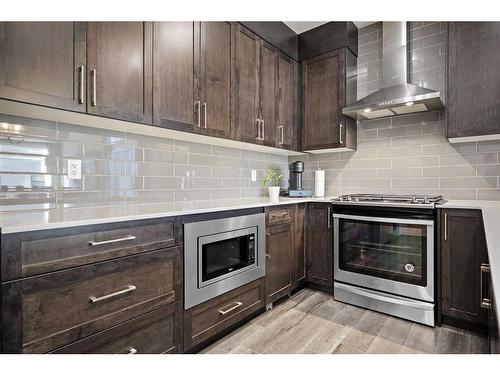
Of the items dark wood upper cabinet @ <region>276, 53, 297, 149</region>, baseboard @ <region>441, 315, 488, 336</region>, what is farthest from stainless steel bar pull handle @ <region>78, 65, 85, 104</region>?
baseboard @ <region>441, 315, 488, 336</region>

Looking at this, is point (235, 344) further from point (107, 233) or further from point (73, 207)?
point (73, 207)

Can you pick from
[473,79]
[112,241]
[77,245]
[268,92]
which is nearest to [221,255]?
[112,241]

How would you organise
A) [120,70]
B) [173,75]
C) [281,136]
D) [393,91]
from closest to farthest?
1. [120,70]
2. [173,75]
3. [393,91]
4. [281,136]

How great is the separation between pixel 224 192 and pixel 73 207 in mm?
1254

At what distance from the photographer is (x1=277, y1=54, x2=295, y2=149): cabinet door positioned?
9.14 feet

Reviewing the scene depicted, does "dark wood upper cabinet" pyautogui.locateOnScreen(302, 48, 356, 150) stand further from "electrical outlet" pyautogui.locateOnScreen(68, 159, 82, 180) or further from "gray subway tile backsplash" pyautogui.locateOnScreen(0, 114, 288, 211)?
"electrical outlet" pyautogui.locateOnScreen(68, 159, 82, 180)

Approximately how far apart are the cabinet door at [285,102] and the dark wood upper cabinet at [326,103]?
17 centimetres

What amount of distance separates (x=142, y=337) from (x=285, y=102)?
92.3 inches

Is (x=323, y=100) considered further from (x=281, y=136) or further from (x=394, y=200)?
(x=394, y=200)

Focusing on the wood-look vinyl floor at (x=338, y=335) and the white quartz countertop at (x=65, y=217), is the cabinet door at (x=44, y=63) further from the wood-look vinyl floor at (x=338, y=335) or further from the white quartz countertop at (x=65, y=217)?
the wood-look vinyl floor at (x=338, y=335)

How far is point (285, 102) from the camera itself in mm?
2857

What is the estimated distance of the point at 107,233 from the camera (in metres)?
1.29

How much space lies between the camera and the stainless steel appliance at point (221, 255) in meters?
1.67
